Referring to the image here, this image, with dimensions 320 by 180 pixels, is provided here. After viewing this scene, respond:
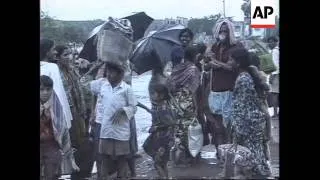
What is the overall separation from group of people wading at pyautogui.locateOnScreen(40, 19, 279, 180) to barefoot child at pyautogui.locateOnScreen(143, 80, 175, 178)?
0.01 meters

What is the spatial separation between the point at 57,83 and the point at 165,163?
4.74 feet

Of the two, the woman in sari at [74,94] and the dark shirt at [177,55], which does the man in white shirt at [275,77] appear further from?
the woman in sari at [74,94]

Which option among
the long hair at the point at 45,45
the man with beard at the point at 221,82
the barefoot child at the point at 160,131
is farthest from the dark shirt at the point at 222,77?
the long hair at the point at 45,45

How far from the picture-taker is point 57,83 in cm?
639

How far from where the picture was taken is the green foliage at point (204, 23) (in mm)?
6273

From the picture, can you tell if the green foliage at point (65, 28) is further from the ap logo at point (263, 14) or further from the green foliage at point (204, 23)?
the ap logo at point (263, 14)

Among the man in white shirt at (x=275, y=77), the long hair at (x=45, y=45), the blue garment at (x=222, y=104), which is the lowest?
the blue garment at (x=222, y=104)

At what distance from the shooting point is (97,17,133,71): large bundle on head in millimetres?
6328

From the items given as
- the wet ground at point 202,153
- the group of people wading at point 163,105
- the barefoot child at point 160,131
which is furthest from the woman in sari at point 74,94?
the barefoot child at point 160,131

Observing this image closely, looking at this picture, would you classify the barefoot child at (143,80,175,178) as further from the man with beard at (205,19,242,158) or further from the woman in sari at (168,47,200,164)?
the man with beard at (205,19,242,158)

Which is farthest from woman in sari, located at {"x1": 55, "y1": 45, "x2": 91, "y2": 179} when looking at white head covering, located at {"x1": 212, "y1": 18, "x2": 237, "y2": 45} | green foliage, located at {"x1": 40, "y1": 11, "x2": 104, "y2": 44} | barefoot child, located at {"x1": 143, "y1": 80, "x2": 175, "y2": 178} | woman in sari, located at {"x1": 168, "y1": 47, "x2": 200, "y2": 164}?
white head covering, located at {"x1": 212, "y1": 18, "x2": 237, "y2": 45}

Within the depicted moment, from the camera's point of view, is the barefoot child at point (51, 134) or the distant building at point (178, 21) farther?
the barefoot child at point (51, 134)

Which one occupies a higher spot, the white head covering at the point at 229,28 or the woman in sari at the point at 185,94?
the white head covering at the point at 229,28
